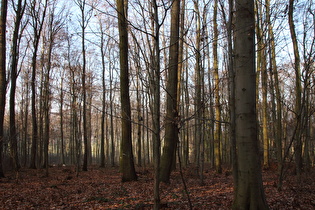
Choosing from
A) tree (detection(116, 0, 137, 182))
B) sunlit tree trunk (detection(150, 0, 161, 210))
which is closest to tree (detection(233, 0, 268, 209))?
sunlit tree trunk (detection(150, 0, 161, 210))

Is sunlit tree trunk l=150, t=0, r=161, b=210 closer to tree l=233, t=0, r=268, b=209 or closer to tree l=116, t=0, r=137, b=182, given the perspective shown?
tree l=233, t=0, r=268, b=209

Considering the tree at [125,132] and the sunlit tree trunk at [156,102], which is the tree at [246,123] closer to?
the sunlit tree trunk at [156,102]

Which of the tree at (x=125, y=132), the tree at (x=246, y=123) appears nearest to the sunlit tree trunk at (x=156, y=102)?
the tree at (x=246, y=123)

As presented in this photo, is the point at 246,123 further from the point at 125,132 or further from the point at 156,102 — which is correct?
the point at 125,132

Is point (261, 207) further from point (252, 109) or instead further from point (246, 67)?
point (246, 67)

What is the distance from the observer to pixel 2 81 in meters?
10.2

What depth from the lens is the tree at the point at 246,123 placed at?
11.9 ft

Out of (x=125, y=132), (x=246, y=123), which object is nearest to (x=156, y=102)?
(x=246, y=123)

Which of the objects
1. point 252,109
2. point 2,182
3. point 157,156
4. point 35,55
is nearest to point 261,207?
point 252,109

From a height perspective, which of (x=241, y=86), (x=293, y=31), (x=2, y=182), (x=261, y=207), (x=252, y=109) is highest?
(x=293, y=31)

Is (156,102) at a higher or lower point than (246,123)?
higher

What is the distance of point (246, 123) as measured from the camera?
3.66 m

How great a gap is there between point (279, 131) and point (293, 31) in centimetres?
378

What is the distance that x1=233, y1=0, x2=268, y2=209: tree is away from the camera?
11.9 feet
